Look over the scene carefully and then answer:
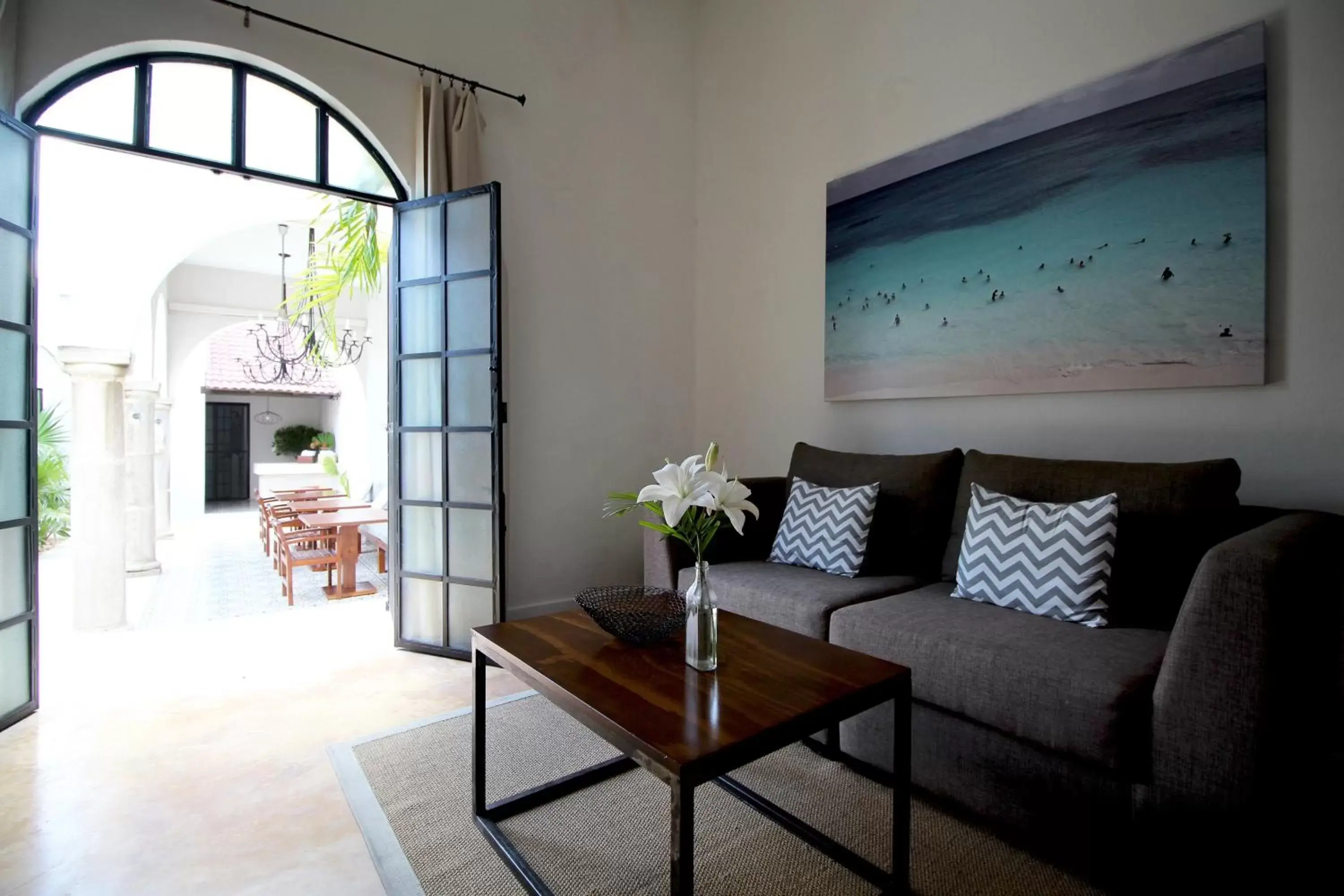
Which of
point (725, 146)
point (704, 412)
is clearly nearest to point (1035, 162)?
point (725, 146)

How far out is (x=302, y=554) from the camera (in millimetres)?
4742

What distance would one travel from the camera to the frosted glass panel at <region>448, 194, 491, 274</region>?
3.09 meters

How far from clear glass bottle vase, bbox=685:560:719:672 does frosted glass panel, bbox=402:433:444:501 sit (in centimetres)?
205

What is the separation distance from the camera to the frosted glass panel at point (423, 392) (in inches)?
128

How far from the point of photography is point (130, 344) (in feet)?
13.9

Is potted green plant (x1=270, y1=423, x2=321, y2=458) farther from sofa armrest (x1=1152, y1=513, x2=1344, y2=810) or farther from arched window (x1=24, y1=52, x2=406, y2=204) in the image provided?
sofa armrest (x1=1152, y1=513, x2=1344, y2=810)

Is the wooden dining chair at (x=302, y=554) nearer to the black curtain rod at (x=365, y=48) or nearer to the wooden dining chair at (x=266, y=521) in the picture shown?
the wooden dining chair at (x=266, y=521)

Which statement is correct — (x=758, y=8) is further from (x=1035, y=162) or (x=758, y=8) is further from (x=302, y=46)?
(x=302, y=46)

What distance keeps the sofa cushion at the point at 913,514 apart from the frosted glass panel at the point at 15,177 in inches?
130

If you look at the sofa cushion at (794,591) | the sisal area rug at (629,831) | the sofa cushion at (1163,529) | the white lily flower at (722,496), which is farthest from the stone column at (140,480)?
the sofa cushion at (1163,529)

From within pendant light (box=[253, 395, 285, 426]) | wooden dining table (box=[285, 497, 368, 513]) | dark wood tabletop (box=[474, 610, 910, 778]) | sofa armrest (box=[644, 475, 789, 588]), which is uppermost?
pendant light (box=[253, 395, 285, 426])

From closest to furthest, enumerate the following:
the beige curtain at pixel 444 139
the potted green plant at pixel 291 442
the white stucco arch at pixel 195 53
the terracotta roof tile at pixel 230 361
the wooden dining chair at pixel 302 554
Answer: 1. the white stucco arch at pixel 195 53
2. the beige curtain at pixel 444 139
3. the wooden dining chair at pixel 302 554
4. the terracotta roof tile at pixel 230 361
5. the potted green plant at pixel 291 442

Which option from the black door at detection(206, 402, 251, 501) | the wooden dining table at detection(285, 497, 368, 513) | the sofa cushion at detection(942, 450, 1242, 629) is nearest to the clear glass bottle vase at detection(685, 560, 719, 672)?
the sofa cushion at detection(942, 450, 1242, 629)

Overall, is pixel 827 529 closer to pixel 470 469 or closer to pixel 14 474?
pixel 470 469
